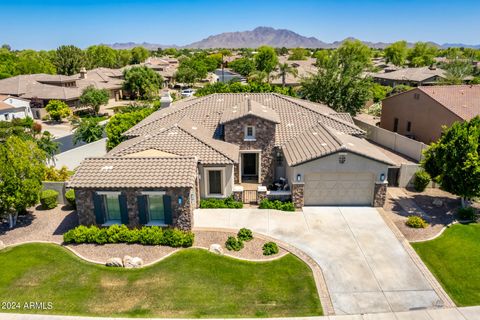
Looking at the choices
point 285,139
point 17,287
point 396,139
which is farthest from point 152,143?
point 396,139

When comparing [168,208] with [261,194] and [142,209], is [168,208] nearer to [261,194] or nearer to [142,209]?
[142,209]

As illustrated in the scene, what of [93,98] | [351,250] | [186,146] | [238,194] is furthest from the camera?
[93,98]

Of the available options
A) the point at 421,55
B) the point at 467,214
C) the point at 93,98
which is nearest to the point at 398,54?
the point at 421,55

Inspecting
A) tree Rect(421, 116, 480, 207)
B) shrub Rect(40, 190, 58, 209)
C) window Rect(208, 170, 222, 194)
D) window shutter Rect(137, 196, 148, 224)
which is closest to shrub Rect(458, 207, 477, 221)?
tree Rect(421, 116, 480, 207)

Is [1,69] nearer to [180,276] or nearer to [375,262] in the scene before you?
[180,276]

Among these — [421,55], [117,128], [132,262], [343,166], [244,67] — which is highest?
[421,55]

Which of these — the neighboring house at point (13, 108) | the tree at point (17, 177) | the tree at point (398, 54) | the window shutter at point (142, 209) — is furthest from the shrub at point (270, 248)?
the tree at point (398, 54)

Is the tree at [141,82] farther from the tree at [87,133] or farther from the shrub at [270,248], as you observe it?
the shrub at [270,248]
